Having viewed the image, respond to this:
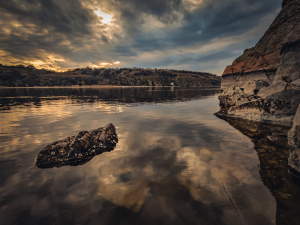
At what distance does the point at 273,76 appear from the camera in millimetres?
17984

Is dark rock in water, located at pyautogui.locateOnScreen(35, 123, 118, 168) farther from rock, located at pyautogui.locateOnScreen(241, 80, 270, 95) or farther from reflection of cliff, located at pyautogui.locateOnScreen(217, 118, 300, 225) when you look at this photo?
rock, located at pyautogui.locateOnScreen(241, 80, 270, 95)

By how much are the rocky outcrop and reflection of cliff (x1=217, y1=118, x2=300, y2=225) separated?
2924mm

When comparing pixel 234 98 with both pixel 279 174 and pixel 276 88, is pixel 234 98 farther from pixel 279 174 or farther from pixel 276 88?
pixel 279 174

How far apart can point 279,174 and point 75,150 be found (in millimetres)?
9469

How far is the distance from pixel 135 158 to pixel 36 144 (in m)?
6.88

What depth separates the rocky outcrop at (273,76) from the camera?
1140 cm

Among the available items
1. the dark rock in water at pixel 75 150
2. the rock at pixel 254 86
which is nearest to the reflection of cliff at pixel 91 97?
the rock at pixel 254 86

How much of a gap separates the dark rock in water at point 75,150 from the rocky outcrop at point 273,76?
46.9 feet

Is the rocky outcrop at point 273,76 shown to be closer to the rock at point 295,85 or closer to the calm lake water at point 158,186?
the rock at point 295,85

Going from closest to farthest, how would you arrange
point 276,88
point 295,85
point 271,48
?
point 295,85 → point 276,88 → point 271,48

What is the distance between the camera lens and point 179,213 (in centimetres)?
381

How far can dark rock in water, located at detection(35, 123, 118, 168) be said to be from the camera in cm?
636

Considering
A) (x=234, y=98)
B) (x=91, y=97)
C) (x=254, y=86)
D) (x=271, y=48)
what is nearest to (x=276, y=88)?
(x=254, y=86)

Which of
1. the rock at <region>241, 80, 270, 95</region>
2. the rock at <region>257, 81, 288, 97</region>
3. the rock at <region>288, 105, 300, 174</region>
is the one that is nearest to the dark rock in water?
the rock at <region>288, 105, 300, 174</region>
